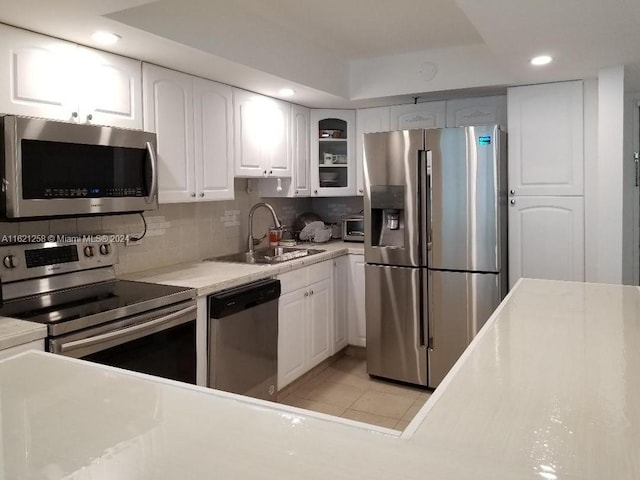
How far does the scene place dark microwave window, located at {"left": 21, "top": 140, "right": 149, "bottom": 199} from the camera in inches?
84.7

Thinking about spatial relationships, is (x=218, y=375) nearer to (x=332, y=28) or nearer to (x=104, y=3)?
(x=104, y=3)

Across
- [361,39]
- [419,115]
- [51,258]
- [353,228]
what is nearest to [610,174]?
[419,115]

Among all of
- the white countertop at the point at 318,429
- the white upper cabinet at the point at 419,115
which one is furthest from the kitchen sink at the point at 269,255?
Answer: the white countertop at the point at 318,429

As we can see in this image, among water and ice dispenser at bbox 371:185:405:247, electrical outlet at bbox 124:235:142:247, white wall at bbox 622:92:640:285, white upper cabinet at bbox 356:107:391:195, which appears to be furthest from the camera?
white upper cabinet at bbox 356:107:391:195

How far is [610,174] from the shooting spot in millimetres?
3207

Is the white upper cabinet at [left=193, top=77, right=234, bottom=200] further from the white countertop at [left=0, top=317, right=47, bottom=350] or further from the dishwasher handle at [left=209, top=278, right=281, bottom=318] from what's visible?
the white countertop at [left=0, top=317, right=47, bottom=350]

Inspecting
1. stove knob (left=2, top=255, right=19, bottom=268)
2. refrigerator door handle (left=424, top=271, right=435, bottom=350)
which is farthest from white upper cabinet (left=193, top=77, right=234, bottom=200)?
refrigerator door handle (left=424, top=271, right=435, bottom=350)

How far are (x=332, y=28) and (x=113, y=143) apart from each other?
1.58m

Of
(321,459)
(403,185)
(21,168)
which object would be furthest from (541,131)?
(321,459)

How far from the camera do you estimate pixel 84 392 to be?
42.6 inches

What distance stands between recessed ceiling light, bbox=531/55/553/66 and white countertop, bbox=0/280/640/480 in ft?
6.61

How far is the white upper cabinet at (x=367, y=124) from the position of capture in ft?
14.3

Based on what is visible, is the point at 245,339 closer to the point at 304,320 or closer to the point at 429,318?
the point at 304,320

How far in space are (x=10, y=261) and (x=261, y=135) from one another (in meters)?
1.89
